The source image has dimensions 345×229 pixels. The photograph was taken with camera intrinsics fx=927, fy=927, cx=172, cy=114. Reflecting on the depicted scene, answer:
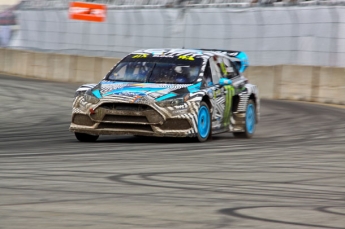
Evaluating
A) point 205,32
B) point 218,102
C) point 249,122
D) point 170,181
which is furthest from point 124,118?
point 205,32

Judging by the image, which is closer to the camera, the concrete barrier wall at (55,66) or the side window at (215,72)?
the side window at (215,72)

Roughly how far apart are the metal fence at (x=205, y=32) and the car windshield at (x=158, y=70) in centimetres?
1236

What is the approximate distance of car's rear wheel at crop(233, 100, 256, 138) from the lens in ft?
46.9

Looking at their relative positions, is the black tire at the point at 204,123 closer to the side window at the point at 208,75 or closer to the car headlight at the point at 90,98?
the side window at the point at 208,75

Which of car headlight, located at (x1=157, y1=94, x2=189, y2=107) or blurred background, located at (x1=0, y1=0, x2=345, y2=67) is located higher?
car headlight, located at (x1=157, y1=94, x2=189, y2=107)

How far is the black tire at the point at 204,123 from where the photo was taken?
1234 centimetres

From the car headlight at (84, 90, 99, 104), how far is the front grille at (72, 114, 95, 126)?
218 mm

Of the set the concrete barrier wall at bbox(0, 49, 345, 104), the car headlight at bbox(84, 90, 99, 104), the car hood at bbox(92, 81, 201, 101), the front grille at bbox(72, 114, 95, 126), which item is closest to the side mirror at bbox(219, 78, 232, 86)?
the car hood at bbox(92, 81, 201, 101)

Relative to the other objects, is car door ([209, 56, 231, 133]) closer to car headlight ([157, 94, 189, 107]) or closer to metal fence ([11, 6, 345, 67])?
car headlight ([157, 94, 189, 107])

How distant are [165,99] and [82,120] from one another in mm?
1152

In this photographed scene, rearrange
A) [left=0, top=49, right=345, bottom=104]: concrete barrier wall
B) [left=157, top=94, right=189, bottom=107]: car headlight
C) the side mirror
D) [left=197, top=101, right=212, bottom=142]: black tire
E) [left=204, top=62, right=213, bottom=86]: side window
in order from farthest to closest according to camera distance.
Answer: [left=0, top=49, right=345, bottom=104]: concrete barrier wall
the side mirror
[left=204, top=62, right=213, bottom=86]: side window
[left=197, top=101, right=212, bottom=142]: black tire
[left=157, top=94, right=189, bottom=107]: car headlight

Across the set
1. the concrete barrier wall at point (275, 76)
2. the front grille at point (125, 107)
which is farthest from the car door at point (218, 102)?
the concrete barrier wall at point (275, 76)

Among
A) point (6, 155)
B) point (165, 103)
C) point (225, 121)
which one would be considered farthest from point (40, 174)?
point (225, 121)

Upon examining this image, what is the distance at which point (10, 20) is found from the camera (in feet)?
120
